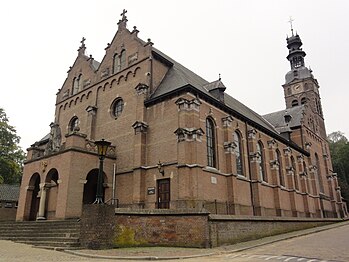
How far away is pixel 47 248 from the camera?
12.8m

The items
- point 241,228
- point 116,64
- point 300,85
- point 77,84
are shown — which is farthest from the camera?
point 300,85

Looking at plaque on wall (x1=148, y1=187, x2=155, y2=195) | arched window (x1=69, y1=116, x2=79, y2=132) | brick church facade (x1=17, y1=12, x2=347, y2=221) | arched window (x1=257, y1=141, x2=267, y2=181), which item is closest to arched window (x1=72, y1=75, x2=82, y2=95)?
brick church facade (x1=17, y1=12, x2=347, y2=221)

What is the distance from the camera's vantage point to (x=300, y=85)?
49469 millimetres

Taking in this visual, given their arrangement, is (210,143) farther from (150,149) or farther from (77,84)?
(77,84)

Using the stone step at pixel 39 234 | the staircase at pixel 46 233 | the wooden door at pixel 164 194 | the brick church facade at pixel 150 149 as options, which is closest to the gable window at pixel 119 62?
the brick church facade at pixel 150 149

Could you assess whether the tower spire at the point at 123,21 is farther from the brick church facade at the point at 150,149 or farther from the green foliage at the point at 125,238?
the green foliage at the point at 125,238

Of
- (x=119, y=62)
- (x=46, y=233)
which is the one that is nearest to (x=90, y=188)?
(x=46, y=233)

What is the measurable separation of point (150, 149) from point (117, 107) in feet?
19.4

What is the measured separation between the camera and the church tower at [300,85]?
4700 centimetres

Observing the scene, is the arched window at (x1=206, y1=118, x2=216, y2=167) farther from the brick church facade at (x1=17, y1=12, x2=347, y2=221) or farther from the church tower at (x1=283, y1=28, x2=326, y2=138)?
the church tower at (x1=283, y1=28, x2=326, y2=138)

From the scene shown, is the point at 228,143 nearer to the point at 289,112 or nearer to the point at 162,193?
the point at 162,193

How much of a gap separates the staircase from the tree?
23.2m

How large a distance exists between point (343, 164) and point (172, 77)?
49909 millimetres

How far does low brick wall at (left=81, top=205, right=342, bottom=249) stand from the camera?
12531 millimetres
